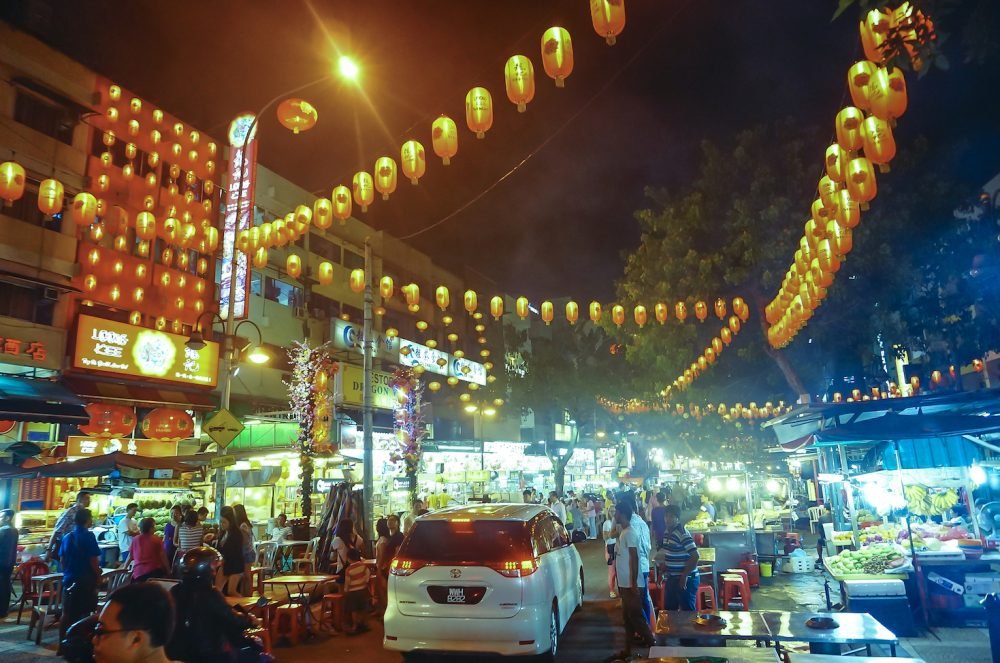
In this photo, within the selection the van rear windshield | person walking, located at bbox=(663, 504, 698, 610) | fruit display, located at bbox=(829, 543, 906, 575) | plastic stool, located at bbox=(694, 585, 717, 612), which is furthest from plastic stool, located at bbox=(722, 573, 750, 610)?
the van rear windshield

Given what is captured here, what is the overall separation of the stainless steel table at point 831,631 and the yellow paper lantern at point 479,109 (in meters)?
7.29

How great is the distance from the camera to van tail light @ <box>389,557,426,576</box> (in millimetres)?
7902

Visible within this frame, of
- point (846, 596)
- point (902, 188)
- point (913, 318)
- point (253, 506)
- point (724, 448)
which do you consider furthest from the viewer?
point (724, 448)

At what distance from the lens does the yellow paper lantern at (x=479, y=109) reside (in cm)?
964

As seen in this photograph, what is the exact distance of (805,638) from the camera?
5.59 m

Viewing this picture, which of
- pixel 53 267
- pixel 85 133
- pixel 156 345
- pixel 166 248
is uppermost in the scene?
pixel 85 133

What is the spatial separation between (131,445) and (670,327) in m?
17.9

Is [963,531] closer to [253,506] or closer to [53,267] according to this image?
[253,506]

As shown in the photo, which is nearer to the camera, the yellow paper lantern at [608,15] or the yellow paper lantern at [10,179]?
the yellow paper lantern at [608,15]

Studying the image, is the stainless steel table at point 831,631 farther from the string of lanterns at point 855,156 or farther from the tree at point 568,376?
the tree at point 568,376

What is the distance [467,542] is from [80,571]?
601cm

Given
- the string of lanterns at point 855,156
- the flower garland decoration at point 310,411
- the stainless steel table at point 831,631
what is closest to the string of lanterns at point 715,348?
the string of lanterns at point 855,156

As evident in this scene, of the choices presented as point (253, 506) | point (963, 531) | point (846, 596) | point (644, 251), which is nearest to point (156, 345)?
point (253, 506)

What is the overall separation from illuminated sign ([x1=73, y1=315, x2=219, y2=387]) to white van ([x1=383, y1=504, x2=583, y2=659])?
13287 mm
